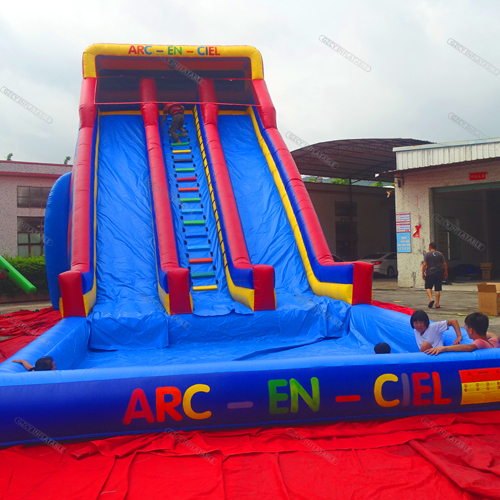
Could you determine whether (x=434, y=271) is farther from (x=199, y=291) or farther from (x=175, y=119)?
(x=175, y=119)

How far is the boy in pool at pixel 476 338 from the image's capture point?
→ 127 inches

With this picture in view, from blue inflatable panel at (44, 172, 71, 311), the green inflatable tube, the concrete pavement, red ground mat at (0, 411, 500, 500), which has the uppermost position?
blue inflatable panel at (44, 172, 71, 311)

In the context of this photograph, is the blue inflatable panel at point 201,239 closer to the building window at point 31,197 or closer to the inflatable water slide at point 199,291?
the inflatable water slide at point 199,291

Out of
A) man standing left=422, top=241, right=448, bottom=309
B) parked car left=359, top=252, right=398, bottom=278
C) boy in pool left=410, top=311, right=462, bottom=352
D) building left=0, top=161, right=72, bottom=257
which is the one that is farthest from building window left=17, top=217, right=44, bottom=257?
boy in pool left=410, top=311, right=462, bottom=352

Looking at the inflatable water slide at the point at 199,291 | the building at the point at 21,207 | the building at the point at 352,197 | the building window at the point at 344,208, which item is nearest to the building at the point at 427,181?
the building at the point at 352,197

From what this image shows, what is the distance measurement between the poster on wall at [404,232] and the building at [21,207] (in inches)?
511

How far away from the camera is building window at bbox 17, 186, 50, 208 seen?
1716cm

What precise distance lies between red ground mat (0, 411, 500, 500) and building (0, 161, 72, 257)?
16.0m

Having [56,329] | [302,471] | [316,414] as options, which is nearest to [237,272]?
[56,329]

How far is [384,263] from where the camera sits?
690 inches

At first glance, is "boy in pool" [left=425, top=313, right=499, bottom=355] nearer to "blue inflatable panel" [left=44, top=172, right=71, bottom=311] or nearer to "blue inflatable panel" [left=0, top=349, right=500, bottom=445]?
"blue inflatable panel" [left=0, top=349, right=500, bottom=445]

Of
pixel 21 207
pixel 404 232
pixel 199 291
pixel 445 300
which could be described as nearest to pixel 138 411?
pixel 199 291

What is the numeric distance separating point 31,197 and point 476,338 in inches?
688

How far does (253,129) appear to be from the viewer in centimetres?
898
